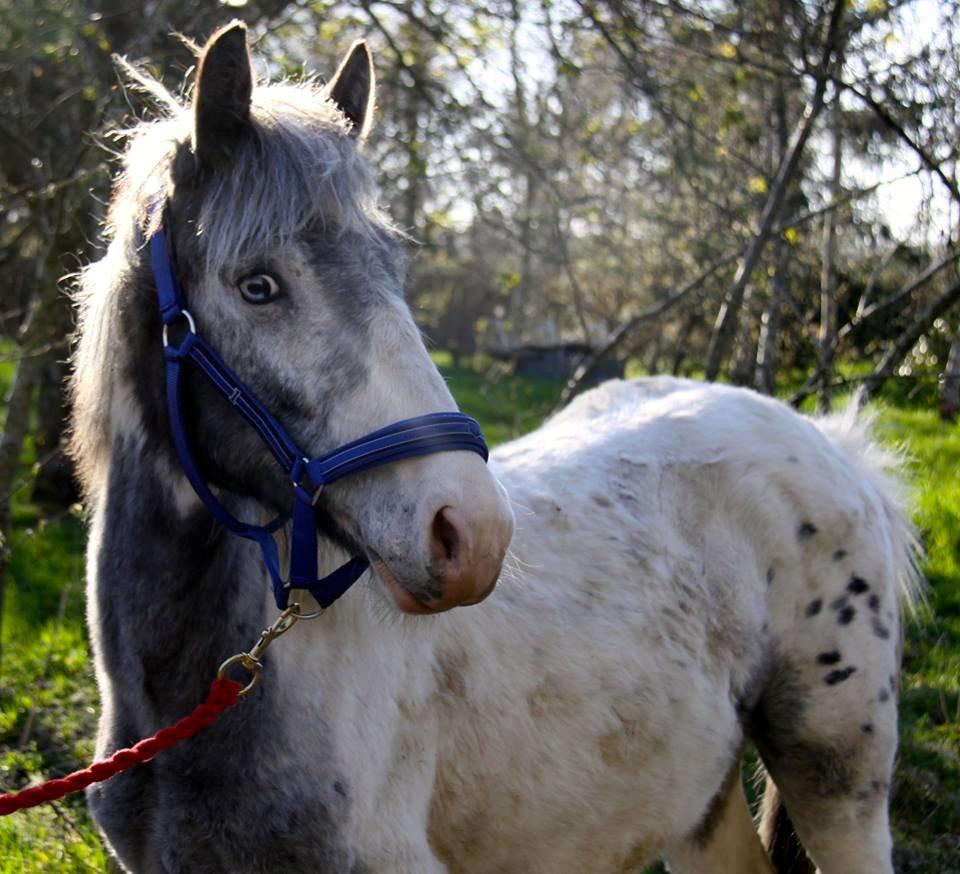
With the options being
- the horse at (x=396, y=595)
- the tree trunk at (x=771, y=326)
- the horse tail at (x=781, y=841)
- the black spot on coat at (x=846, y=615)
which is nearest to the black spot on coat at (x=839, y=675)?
the horse at (x=396, y=595)

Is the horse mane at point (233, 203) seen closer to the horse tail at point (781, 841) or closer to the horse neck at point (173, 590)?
the horse neck at point (173, 590)

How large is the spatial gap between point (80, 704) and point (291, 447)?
12.1 feet

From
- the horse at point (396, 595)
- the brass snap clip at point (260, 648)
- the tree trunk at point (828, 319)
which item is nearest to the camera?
the horse at point (396, 595)

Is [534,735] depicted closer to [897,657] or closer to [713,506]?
[713,506]

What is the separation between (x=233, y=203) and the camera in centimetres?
197

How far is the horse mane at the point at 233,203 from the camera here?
196cm

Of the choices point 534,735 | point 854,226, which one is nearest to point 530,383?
point 854,226

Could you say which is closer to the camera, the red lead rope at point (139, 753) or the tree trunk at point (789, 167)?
the red lead rope at point (139, 753)

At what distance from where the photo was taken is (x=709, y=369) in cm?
534

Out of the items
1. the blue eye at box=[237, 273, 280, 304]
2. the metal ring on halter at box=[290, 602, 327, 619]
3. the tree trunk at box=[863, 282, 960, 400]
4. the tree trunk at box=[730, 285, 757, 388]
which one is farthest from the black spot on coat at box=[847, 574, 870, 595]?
the tree trunk at box=[730, 285, 757, 388]

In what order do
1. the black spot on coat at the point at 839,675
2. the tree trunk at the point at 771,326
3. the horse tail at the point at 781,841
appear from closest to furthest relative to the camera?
the black spot on coat at the point at 839,675 → the horse tail at the point at 781,841 → the tree trunk at the point at 771,326

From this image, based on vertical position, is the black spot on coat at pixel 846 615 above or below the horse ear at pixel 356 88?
below

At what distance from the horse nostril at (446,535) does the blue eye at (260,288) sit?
1.83 feet

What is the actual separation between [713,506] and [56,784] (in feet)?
6.42
